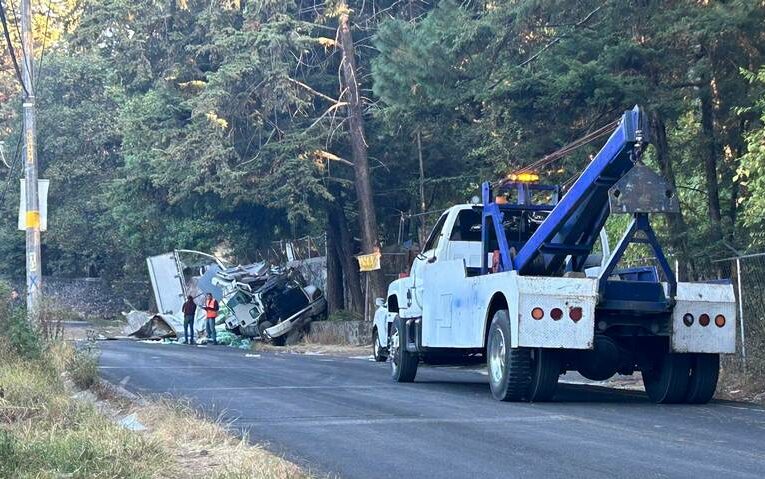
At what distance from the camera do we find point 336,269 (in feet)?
110

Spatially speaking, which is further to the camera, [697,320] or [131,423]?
[697,320]

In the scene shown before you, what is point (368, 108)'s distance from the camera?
2939 cm

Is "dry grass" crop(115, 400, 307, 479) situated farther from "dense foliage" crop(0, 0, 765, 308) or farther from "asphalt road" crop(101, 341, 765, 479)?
"dense foliage" crop(0, 0, 765, 308)

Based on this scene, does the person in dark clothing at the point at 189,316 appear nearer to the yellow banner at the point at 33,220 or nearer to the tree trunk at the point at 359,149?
the tree trunk at the point at 359,149

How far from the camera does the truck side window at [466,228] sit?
15.2 meters

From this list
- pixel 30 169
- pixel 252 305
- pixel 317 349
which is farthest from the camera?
pixel 252 305

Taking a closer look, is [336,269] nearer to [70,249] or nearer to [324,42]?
[324,42]

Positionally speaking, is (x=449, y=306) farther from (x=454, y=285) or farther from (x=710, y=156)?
(x=710, y=156)

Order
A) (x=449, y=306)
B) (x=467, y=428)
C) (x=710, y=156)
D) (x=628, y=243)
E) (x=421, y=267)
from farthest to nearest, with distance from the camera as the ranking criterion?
(x=710, y=156)
(x=421, y=267)
(x=449, y=306)
(x=628, y=243)
(x=467, y=428)

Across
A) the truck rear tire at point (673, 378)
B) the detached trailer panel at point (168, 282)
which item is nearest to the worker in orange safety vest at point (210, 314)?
the detached trailer panel at point (168, 282)

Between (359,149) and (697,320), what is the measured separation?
17.3m

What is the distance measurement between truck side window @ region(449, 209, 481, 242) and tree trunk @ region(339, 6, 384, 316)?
13.8m

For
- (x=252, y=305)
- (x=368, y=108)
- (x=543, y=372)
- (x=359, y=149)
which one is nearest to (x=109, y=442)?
(x=543, y=372)

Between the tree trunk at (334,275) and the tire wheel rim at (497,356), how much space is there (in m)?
19.8
